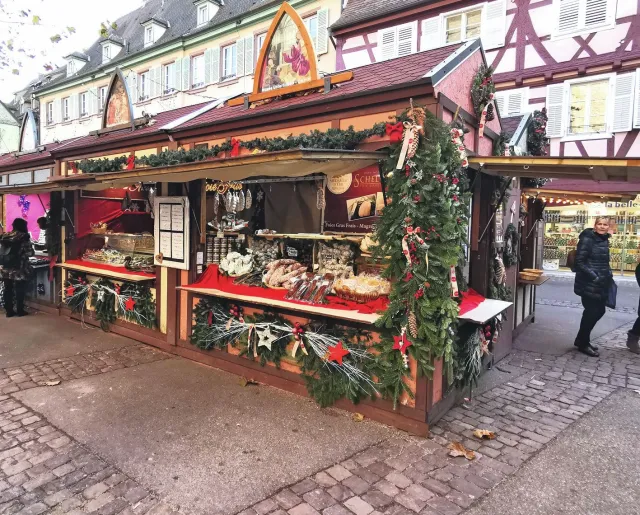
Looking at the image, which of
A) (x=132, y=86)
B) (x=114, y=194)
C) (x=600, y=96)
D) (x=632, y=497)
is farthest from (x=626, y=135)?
(x=132, y=86)

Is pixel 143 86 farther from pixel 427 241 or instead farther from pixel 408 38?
pixel 427 241

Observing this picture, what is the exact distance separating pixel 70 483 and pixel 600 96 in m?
14.7

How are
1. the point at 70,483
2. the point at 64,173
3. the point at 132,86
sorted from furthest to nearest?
the point at 132,86 < the point at 64,173 < the point at 70,483

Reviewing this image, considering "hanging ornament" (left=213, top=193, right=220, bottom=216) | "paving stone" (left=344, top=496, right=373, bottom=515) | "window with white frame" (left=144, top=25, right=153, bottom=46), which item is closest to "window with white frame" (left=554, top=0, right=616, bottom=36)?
"hanging ornament" (left=213, top=193, right=220, bottom=216)

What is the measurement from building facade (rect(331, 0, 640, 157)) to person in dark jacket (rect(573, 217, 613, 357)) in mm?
6023

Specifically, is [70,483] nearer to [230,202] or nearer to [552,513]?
[552,513]

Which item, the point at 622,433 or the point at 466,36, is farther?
the point at 466,36

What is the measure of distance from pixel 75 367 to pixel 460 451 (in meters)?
4.55

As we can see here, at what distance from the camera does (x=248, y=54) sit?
1855 centimetres

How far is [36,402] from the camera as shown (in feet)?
14.2

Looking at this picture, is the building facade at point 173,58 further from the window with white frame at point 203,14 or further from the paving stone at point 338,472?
the paving stone at point 338,472

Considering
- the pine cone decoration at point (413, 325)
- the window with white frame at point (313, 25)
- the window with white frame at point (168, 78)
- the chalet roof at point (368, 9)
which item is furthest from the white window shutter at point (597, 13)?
the window with white frame at point (168, 78)

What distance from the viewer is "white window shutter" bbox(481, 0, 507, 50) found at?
1291 centimetres

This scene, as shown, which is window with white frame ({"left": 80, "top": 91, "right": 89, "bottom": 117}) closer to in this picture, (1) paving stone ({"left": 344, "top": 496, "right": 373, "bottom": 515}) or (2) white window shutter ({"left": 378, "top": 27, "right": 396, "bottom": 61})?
(2) white window shutter ({"left": 378, "top": 27, "right": 396, "bottom": 61})
